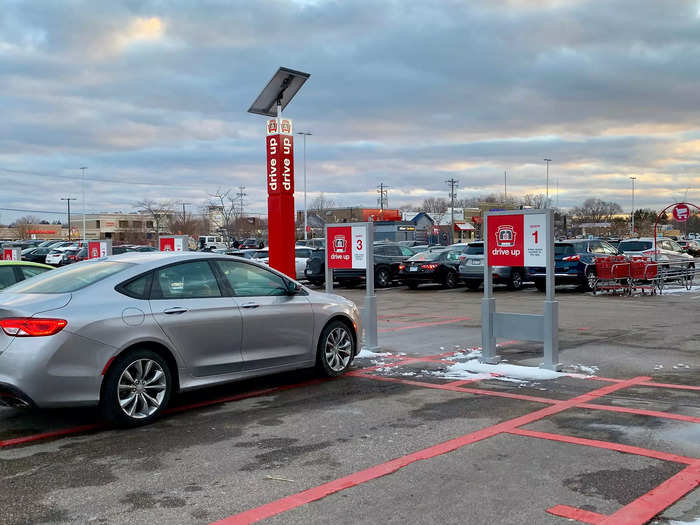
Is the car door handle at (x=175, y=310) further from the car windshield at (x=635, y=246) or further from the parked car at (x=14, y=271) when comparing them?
the car windshield at (x=635, y=246)

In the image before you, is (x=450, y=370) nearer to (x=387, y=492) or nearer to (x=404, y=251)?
(x=387, y=492)

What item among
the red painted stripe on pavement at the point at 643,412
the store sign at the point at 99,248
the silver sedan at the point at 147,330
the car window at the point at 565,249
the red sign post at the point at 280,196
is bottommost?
the red painted stripe on pavement at the point at 643,412

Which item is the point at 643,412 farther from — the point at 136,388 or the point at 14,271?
the point at 14,271

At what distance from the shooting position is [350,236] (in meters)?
10.7

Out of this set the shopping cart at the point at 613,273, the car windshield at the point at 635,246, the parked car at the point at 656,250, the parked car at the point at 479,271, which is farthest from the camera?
the car windshield at the point at 635,246

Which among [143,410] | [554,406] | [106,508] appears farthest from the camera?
[554,406]

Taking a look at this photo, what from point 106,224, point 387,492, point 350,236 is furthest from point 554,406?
point 106,224

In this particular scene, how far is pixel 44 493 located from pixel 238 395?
10.3 ft

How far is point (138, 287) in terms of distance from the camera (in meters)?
6.62

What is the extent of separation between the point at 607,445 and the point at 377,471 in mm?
1956

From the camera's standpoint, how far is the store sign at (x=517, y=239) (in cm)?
865

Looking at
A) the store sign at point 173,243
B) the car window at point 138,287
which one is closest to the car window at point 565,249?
the store sign at point 173,243

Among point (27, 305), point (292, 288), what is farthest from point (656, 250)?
point (27, 305)

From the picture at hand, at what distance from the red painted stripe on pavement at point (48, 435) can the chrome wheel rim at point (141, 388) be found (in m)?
0.41
